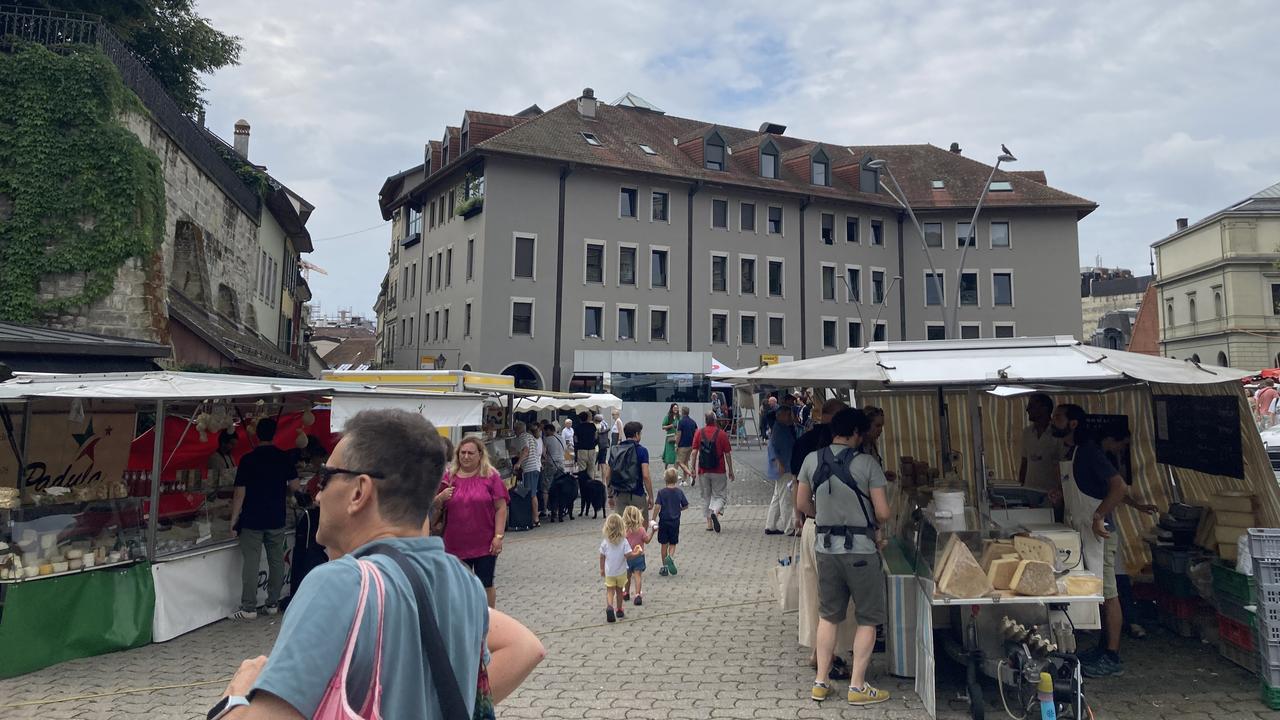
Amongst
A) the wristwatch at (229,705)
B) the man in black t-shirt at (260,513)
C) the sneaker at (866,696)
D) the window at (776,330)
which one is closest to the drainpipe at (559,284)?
the window at (776,330)

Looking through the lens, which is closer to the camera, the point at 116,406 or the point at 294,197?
the point at 116,406

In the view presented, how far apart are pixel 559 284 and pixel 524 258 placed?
203cm

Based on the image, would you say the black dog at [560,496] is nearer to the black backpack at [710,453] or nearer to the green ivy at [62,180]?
the black backpack at [710,453]

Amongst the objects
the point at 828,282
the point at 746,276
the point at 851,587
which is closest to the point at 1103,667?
the point at 851,587

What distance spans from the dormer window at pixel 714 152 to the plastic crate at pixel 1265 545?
40127 mm

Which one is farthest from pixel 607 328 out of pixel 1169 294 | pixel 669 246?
pixel 1169 294

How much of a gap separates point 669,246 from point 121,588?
Result: 36.0m

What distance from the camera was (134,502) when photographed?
7656mm

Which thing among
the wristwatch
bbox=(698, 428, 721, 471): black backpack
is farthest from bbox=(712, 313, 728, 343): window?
the wristwatch

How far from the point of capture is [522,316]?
38844 millimetres

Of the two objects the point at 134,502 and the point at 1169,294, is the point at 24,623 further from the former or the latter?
the point at 1169,294

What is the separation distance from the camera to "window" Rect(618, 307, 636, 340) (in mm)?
40656

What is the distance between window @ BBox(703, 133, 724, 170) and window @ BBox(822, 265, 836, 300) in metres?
8.17

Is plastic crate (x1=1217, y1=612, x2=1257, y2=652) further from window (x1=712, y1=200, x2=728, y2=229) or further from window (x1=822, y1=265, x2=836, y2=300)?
window (x1=822, y1=265, x2=836, y2=300)
